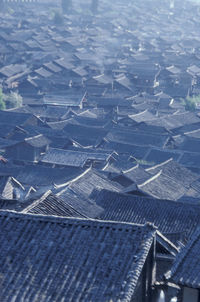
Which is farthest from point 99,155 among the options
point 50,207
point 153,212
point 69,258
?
point 69,258

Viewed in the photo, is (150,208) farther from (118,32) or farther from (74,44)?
(118,32)

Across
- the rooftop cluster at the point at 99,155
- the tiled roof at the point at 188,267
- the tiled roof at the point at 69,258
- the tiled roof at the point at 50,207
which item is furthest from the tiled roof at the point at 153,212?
the tiled roof at the point at 69,258

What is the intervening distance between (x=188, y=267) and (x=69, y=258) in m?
2.00

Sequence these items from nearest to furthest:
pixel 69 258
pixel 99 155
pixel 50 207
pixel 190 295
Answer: pixel 69 258, pixel 190 295, pixel 50 207, pixel 99 155

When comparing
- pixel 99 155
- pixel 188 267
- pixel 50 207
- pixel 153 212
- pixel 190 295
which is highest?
pixel 188 267

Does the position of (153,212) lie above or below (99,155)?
above

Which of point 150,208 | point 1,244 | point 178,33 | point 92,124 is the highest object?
point 1,244

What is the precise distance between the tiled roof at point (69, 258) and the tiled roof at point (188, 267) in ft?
2.34

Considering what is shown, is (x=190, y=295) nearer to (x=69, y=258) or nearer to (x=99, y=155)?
(x=69, y=258)

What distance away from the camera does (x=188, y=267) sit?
9461 mm

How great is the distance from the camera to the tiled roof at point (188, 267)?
9.22 m

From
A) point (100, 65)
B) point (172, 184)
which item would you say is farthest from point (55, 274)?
point (100, 65)

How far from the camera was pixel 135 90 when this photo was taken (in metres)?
65.4

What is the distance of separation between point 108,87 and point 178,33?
52465 millimetres
